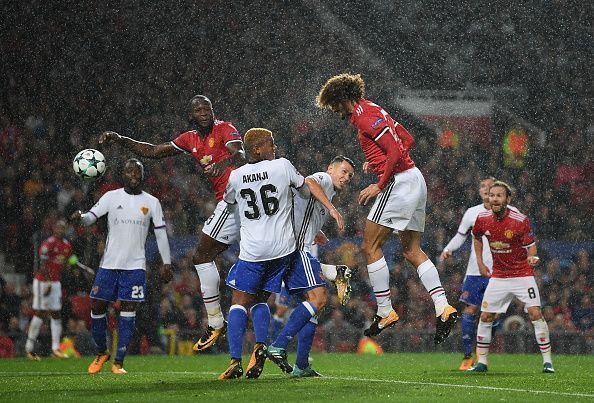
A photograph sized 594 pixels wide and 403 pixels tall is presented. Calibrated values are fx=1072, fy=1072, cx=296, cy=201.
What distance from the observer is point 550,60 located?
77.1 ft

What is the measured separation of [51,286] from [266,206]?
7.76 metres

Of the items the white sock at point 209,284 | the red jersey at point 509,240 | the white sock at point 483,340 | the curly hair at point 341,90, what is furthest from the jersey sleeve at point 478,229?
the white sock at point 209,284

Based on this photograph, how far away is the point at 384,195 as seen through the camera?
884cm

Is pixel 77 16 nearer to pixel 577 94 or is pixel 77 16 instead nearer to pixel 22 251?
pixel 22 251

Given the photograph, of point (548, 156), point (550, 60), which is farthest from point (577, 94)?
point (548, 156)

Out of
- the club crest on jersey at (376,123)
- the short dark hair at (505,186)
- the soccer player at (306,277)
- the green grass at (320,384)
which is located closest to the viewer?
the green grass at (320,384)

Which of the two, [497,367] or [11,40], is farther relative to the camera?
[11,40]

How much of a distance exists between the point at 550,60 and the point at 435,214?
21.0 ft

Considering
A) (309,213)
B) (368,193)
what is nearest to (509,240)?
(309,213)

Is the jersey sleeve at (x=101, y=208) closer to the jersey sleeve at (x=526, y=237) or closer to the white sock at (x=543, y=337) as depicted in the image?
the jersey sleeve at (x=526, y=237)

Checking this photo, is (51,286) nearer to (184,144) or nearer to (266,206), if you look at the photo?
(184,144)

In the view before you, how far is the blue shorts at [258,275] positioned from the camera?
8.22 m

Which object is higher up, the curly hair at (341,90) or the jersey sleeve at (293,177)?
the curly hair at (341,90)

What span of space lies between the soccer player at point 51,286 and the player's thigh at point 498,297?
6443mm
